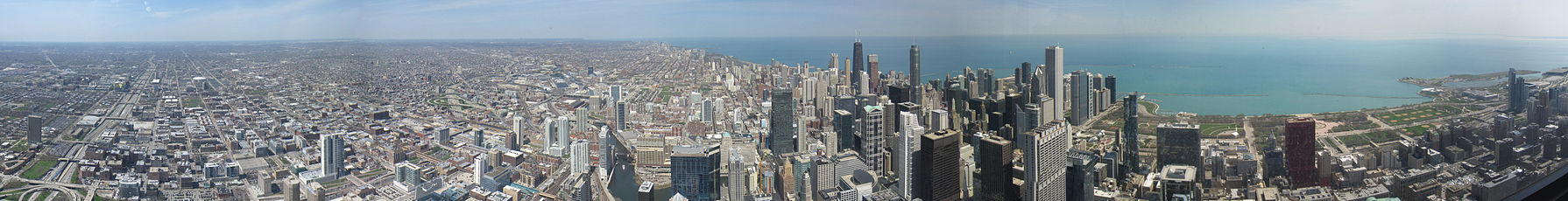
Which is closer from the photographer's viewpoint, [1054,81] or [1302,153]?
[1302,153]

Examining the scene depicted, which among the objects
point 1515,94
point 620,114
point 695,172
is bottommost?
point 695,172

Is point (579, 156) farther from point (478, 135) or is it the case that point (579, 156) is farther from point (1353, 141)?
point (1353, 141)

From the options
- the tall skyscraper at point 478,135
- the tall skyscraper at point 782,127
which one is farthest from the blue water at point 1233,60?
the tall skyscraper at point 478,135

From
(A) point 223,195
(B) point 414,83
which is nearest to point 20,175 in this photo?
(A) point 223,195

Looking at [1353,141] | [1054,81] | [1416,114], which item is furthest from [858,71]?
[1416,114]

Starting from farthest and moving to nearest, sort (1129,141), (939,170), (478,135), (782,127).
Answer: (782,127), (478,135), (1129,141), (939,170)

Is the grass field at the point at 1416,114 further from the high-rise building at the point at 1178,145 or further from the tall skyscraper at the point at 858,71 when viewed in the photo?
the tall skyscraper at the point at 858,71
